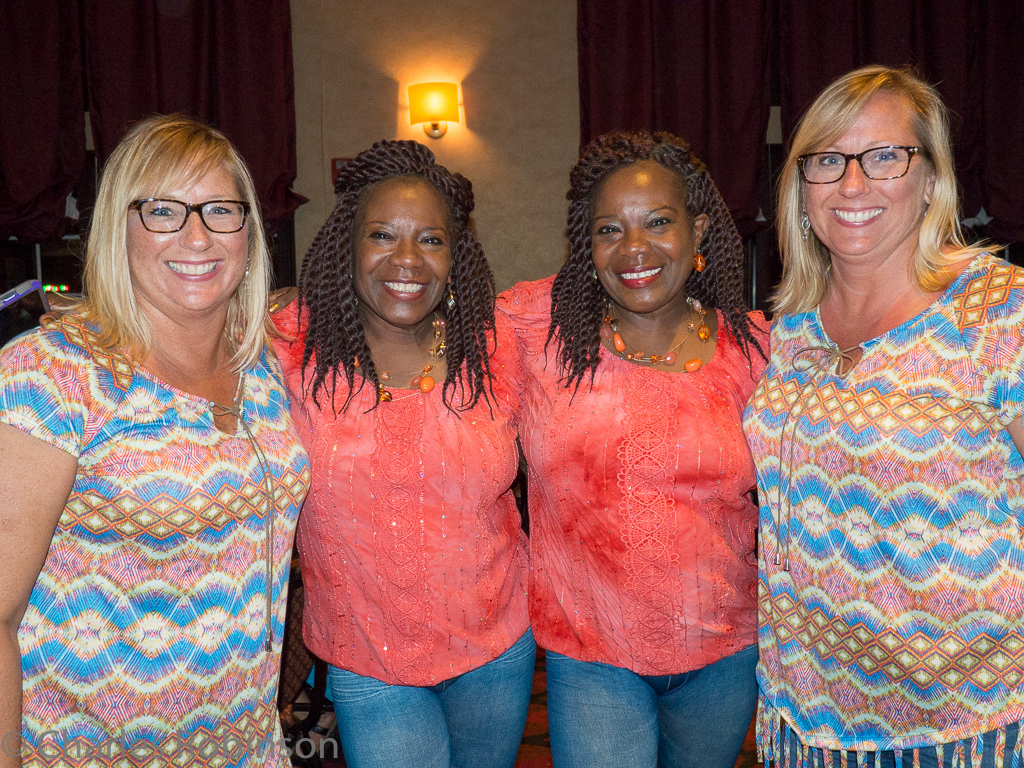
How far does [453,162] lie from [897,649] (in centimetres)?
482

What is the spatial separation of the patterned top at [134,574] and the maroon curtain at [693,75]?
14.9ft

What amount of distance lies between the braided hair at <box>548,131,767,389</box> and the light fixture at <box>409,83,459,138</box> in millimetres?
3686

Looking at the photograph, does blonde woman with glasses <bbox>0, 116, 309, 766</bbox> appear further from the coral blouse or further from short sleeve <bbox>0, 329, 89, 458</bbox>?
the coral blouse

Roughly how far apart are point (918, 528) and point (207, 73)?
199 inches

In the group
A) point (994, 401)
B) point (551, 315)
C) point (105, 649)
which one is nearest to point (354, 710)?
point (105, 649)

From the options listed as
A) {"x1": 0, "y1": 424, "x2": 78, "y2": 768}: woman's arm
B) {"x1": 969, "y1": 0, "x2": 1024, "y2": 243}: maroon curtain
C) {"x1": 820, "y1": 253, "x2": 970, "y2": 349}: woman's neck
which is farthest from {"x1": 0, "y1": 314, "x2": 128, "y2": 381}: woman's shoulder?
{"x1": 969, "y1": 0, "x2": 1024, "y2": 243}: maroon curtain

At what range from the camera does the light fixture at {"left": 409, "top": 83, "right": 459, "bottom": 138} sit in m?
5.78

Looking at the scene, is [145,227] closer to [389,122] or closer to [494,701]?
[494,701]

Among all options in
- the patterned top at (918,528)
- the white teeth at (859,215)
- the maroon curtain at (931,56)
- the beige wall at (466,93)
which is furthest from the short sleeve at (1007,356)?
the beige wall at (466,93)

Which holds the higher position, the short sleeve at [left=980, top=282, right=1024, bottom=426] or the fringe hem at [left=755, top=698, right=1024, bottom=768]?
the short sleeve at [left=980, top=282, right=1024, bottom=426]

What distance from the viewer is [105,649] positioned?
1610 mm

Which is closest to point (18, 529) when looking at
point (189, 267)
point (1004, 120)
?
point (189, 267)

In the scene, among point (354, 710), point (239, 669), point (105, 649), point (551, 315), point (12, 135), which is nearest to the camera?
point (105, 649)

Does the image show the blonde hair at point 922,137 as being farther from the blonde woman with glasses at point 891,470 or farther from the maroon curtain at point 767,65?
the maroon curtain at point 767,65
